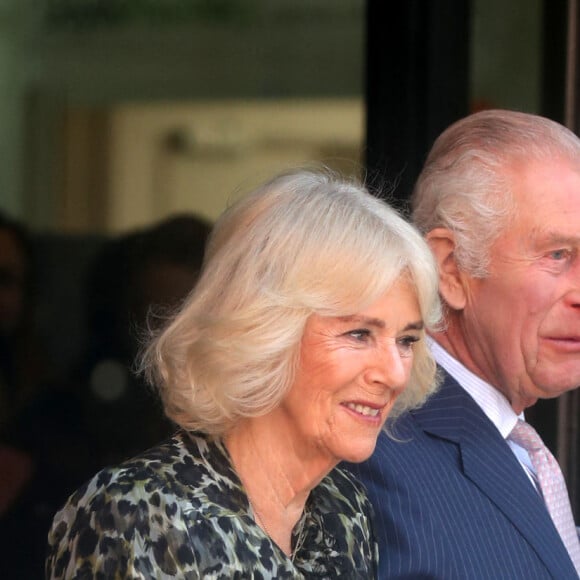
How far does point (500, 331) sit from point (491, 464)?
267 mm

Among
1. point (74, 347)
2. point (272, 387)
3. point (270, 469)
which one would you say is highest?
point (272, 387)

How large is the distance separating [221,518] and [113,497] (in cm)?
16

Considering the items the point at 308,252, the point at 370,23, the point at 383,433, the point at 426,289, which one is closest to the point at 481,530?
the point at 383,433

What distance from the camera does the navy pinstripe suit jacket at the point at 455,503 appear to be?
233 cm

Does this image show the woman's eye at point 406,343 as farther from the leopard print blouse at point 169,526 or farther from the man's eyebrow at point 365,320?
the leopard print blouse at point 169,526

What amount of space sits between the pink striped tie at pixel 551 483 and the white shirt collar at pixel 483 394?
42 mm

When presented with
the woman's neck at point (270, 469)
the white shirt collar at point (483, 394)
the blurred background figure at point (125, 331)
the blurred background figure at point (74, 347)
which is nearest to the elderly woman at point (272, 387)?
the woman's neck at point (270, 469)

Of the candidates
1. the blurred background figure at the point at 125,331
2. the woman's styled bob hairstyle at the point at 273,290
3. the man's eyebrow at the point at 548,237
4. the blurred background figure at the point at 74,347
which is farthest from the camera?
the blurred background figure at the point at 125,331

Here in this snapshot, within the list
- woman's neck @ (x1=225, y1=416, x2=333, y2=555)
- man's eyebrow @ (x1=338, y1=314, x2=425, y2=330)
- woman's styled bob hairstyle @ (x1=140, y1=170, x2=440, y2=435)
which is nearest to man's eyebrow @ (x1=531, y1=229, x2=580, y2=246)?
woman's styled bob hairstyle @ (x1=140, y1=170, x2=440, y2=435)

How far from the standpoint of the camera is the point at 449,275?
2.67 meters

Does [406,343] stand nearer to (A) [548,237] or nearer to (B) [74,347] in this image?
(A) [548,237]

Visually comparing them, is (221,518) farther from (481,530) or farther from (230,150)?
(230,150)

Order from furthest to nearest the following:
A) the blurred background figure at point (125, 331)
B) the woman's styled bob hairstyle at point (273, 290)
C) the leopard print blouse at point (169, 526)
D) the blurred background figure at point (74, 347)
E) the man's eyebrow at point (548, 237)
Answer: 1. the blurred background figure at point (125, 331)
2. the blurred background figure at point (74, 347)
3. the man's eyebrow at point (548, 237)
4. the woman's styled bob hairstyle at point (273, 290)
5. the leopard print blouse at point (169, 526)

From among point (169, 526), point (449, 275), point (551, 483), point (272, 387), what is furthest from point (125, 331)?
point (169, 526)
